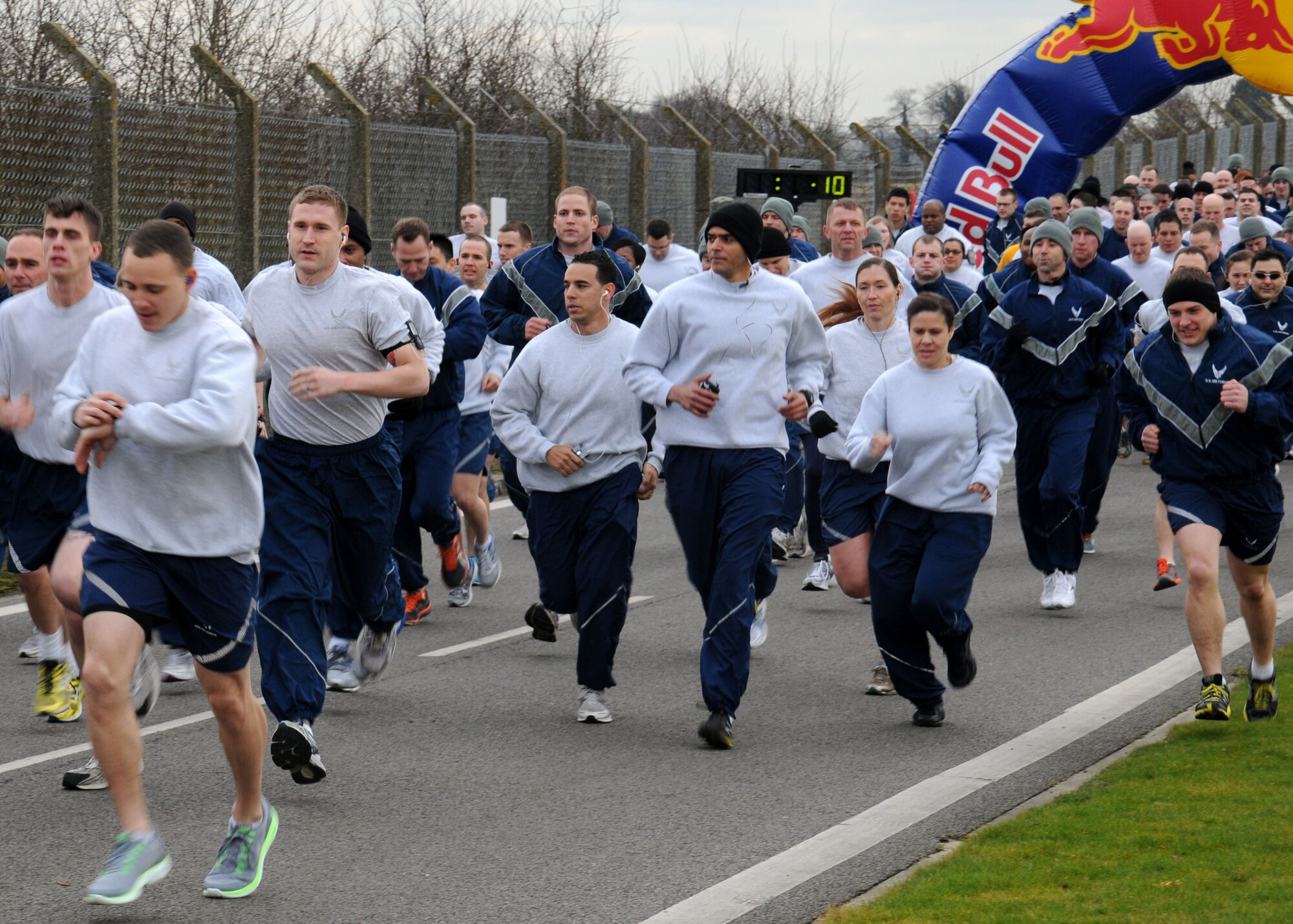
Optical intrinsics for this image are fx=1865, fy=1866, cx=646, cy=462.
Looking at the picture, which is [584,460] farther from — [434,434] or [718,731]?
[434,434]

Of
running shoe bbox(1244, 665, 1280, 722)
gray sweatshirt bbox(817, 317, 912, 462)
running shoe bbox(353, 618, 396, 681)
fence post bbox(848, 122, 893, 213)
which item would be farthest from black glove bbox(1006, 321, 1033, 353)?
fence post bbox(848, 122, 893, 213)

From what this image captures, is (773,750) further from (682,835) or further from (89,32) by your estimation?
(89,32)

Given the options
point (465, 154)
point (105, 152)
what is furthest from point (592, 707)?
point (465, 154)

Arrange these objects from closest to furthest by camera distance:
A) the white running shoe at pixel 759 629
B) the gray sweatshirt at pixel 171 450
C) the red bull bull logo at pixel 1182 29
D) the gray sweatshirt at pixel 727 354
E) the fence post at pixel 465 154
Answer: the gray sweatshirt at pixel 171 450, the gray sweatshirt at pixel 727 354, the white running shoe at pixel 759 629, the red bull bull logo at pixel 1182 29, the fence post at pixel 465 154

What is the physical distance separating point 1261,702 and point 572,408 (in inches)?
123

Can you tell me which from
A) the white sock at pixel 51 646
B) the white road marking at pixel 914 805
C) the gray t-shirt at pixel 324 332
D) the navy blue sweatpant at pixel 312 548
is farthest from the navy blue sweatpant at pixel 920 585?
the white sock at pixel 51 646

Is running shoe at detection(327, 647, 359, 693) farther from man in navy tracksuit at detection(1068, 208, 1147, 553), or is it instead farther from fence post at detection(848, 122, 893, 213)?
fence post at detection(848, 122, 893, 213)

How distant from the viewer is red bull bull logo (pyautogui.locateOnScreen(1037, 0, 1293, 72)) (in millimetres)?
Result: 17438

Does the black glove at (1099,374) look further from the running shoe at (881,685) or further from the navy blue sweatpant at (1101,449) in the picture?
the running shoe at (881,685)

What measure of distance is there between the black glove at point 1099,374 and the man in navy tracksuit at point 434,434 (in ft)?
12.0

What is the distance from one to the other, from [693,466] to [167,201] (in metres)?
9.32

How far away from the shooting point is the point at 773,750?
7.39 metres

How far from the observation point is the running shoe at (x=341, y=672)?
8258 mm

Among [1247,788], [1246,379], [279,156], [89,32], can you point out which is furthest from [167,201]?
[1247,788]
